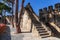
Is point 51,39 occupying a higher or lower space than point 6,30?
lower

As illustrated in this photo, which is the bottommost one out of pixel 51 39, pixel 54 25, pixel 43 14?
pixel 51 39

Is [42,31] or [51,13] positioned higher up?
[51,13]

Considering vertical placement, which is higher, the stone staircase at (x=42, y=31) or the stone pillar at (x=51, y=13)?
the stone pillar at (x=51, y=13)

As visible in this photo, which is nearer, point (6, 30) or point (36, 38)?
point (6, 30)

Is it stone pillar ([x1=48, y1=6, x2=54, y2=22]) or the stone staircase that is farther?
stone pillar ([x1=48, y1=6, x2=54, y2=22])

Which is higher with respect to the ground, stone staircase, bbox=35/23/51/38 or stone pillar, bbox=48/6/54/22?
stone pillar, bbox=48/6/54/22

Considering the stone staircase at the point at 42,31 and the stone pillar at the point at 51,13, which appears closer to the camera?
the stone staircase at the point at 42,31

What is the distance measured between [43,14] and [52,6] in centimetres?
126

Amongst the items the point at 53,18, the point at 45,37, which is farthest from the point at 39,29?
the point at 53,18

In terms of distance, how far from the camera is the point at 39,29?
1331cm

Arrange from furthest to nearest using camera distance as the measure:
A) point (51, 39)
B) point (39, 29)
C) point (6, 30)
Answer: point (39, 29), point (51, 39), point (6, 30)

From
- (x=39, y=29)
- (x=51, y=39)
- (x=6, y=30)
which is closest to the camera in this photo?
(x=6, y=30)

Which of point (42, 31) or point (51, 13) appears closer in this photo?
→ point (42, 31)

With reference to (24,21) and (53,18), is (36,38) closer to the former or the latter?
(53,18)
